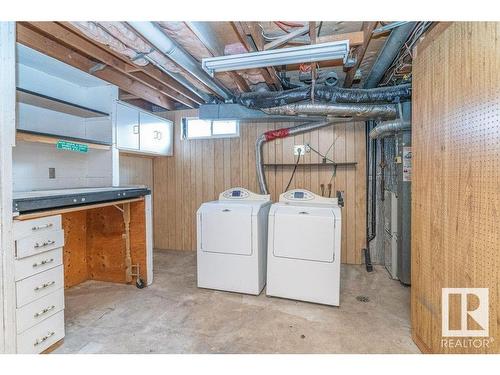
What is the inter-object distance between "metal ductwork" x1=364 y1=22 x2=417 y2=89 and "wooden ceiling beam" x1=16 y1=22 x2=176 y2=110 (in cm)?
276

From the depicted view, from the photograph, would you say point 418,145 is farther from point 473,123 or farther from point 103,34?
point 103,34

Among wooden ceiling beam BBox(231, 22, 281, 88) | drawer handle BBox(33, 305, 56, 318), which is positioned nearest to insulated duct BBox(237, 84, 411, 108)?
wooden ceiling beam BBox(231, 22, 281, 88)

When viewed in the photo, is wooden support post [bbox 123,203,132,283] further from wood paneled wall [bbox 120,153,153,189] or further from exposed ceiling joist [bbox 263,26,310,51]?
exposed ceiling joist [bbox 263,26,310,51]

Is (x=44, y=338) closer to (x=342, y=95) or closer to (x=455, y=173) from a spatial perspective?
(x=455, y=173)

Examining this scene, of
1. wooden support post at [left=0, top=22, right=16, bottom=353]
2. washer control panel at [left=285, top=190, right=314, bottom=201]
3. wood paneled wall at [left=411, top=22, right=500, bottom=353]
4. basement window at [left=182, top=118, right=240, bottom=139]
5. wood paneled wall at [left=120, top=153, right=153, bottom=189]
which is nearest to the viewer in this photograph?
wood paneled wall at [left=411, top=22, right=500, bottom=353]

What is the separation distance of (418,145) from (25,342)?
9.70 ft

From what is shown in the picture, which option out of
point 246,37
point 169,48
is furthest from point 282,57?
point 169,48

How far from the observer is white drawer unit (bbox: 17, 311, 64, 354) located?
5.40ft

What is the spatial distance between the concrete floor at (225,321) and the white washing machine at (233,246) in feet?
0.47

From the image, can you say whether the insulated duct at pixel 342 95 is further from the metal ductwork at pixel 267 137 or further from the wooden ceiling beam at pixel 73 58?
the wooden ceiling beam at pixel 73 58

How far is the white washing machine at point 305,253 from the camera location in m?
2.47

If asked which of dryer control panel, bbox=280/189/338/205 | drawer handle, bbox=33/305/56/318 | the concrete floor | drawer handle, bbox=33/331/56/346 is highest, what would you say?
dryer control panel, bbox=280/189/338/205

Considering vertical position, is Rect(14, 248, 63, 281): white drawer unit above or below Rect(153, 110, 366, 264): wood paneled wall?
below

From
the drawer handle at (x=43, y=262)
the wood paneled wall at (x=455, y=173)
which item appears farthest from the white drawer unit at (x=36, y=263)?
the wood paneled wall at (x=455, y=173)
